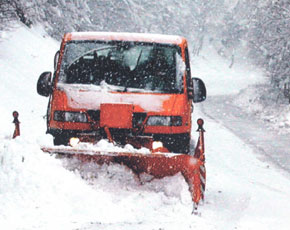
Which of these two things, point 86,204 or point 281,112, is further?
point 281,112

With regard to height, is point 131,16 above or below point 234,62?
above

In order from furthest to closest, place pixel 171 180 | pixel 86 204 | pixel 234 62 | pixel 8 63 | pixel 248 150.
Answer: pixel 234 62, pixel 8 63, pixel 248 150, pixel 171 180, pixel 86 204

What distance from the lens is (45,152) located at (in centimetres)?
553

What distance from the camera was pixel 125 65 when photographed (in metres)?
6.66

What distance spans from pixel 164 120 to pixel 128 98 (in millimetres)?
489

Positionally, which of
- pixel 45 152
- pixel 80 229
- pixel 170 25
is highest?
pixel 45 152

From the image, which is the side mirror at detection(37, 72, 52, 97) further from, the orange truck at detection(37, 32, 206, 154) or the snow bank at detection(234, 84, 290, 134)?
the snow bank at detection(234, 84, 290, 134)

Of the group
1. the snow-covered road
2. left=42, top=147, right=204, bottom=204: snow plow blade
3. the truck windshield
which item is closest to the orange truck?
the truck windshield

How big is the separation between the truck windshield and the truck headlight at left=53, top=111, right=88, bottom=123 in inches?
18.1

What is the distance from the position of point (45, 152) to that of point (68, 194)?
1.65 feet

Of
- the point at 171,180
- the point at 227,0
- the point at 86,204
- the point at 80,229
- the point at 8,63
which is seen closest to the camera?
the point at 80,229

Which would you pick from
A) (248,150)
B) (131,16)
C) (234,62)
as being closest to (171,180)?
(248,150)

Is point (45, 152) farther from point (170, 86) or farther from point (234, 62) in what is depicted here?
point (234, 62)

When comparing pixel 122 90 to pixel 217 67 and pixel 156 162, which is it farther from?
pixel 217 67
